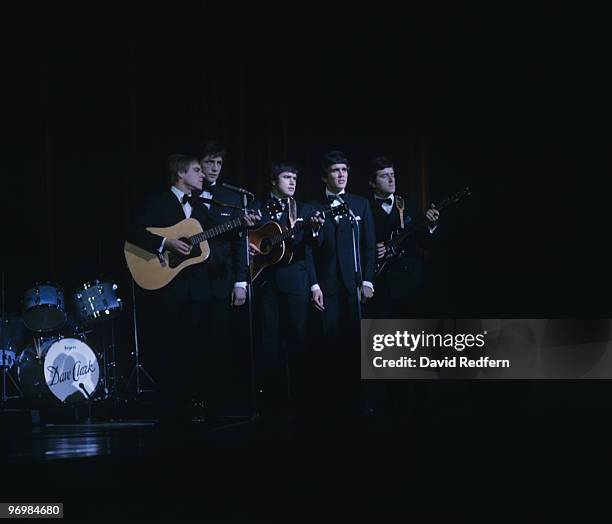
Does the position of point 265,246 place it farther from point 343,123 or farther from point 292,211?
point 343,123

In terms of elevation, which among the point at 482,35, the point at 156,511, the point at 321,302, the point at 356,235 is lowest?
the point at 156,511

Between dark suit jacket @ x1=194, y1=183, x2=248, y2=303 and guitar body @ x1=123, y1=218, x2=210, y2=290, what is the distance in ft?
0.43

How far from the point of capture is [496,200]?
6180 millimetres

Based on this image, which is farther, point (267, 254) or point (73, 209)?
point (73, 209)

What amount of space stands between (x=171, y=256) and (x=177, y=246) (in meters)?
0.07

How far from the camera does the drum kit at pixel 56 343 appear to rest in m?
5.86

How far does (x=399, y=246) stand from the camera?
599 cm

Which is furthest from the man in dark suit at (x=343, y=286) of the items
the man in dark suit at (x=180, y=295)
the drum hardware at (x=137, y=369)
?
the drum hardware at (x=137, y=369)

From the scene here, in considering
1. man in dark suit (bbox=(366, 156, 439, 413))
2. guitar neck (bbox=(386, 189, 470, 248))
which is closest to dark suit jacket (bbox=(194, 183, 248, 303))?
man in dark suit (bbox=(366, 156, 439, 413))

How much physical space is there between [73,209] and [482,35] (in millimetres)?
3044

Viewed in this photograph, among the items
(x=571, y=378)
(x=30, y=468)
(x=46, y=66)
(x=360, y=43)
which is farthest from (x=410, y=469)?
(x=46, y=66)

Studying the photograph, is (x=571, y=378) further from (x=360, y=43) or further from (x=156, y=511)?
(x=156, y=511)

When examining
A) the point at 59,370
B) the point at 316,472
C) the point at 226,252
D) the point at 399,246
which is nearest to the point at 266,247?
the point at 226,252

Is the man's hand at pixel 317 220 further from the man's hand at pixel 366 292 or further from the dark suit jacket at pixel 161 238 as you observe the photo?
the dark suit jacket at pixel 161 238
